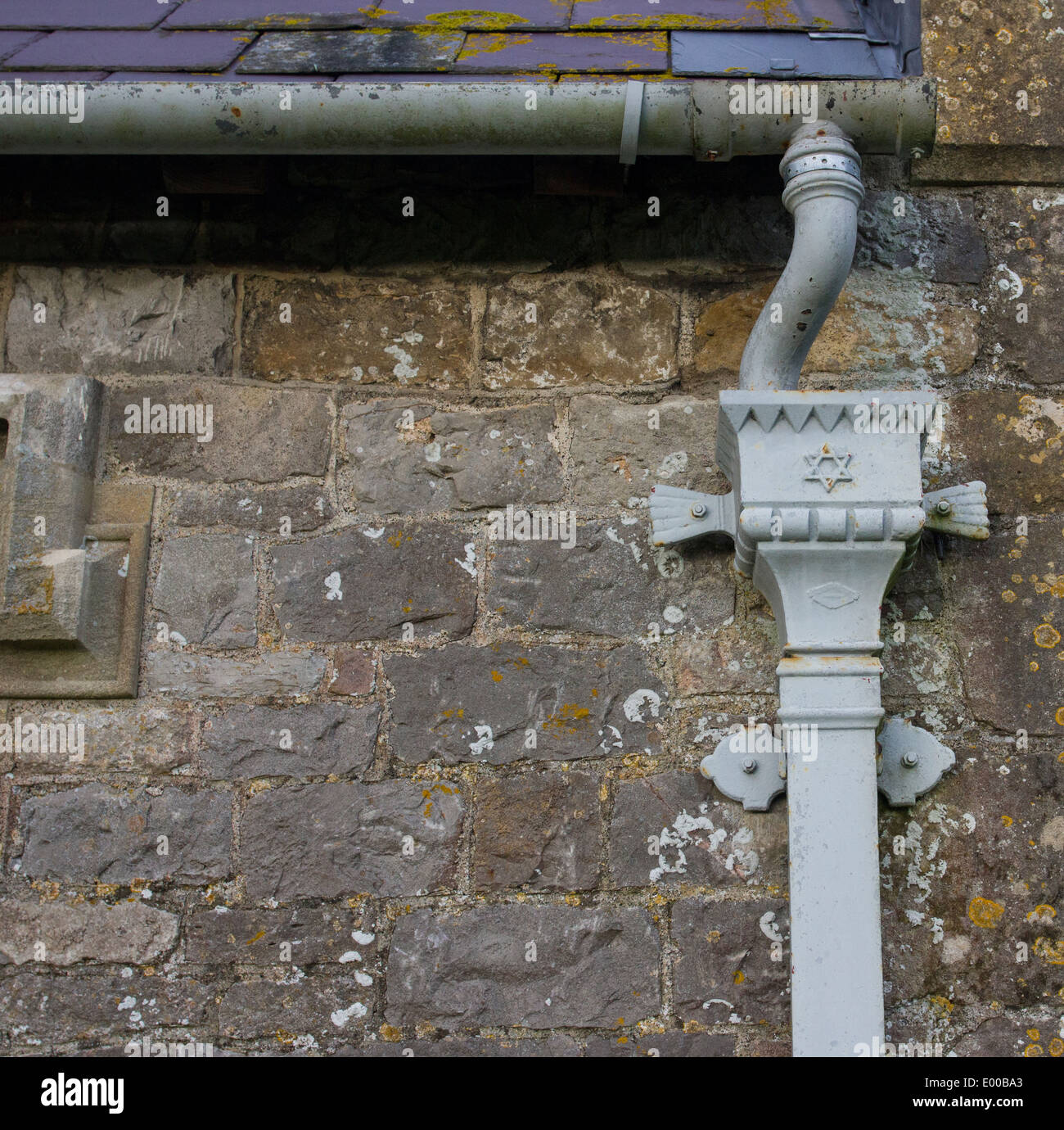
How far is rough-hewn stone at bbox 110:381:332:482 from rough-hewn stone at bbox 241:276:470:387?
0.08 metres

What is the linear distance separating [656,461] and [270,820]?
1138mm

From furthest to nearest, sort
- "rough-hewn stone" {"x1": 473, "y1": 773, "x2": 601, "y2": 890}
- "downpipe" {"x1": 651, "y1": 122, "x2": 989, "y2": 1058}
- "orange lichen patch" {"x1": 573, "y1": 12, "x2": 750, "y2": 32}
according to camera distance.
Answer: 1. "orange lichen patch" {"x1": 573, "y1": 12, "x2": 750, "y2": 32}
2. "rough-hewn stone" {"x1": 473, "y1": 773, "x2": 601, "y2": 890}
3. "downpipe" {"x1": 651, "y1": 122, "x2": 989, "y2": 1058}

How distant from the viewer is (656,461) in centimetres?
266

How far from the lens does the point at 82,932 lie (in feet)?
7.95

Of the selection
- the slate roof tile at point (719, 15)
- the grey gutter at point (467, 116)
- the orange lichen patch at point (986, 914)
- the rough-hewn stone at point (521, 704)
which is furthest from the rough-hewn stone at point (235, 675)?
the slate roof tile at point (719, 15)

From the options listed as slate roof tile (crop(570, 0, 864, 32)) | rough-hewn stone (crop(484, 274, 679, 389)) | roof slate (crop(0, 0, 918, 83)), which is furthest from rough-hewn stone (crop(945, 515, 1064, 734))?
slate roof tile (crop(570, 0, 864, 32))

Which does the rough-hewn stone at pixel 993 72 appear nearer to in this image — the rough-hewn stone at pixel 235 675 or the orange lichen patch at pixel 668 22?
the orange lichen patch at pixel 668 22

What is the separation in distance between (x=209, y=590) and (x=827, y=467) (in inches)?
53.1

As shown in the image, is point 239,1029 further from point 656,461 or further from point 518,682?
point 656,461

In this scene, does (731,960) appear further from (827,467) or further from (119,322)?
(119,322)

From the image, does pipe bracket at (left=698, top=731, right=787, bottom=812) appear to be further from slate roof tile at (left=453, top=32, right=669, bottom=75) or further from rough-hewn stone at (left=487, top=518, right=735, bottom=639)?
slate roof tile at (left=453, top=32, right=669, bottom=75)

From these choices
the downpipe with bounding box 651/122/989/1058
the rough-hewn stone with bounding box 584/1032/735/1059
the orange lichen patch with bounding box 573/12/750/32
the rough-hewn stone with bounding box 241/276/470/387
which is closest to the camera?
the downpipe with bounding box 651/122/989/1058

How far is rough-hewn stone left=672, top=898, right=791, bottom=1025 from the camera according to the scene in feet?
7.66
